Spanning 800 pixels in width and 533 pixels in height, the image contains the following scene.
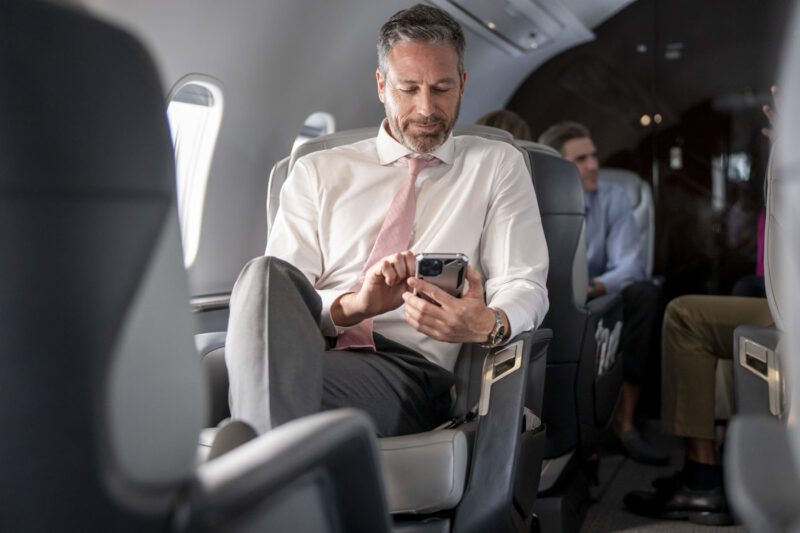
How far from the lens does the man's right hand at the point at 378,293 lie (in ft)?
7.84

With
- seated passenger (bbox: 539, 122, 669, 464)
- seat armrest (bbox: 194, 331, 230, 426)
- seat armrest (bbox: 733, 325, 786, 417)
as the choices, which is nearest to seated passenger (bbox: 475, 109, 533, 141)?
seated passenger (bbox: 539, 122, 669, 464)

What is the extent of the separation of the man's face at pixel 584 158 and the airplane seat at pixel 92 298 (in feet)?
14.9

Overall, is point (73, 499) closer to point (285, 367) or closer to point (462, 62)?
point (285, 367)

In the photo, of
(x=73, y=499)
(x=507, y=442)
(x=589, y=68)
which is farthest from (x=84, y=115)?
(x=589, y=68)

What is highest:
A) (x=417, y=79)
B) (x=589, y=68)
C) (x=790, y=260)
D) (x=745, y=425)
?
(x=589, y=68)

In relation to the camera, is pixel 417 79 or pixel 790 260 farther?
pixel 417 79

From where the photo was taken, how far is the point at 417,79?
2785 mm

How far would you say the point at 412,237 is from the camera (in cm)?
277

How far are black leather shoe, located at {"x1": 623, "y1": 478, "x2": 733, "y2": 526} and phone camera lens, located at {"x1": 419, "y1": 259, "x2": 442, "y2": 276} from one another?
1.93 metres

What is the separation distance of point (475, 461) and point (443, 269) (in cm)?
48

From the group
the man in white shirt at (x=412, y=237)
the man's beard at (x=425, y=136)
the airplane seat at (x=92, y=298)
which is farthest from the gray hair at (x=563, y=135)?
the airplane seat at (x=92, y=298)

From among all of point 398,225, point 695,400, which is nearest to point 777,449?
point 398,225

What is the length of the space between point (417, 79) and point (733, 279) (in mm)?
4820

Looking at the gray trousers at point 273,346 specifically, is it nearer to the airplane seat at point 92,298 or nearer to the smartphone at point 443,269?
the smartphone at point 443,269
